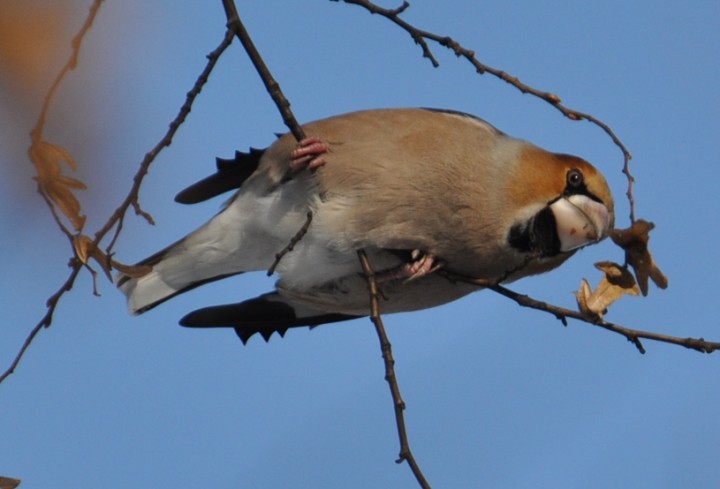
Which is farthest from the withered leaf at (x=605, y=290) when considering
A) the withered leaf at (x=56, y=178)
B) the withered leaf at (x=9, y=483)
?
the withered leaf at (x=9, y=483)

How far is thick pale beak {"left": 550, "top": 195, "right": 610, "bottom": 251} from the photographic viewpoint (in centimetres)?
326

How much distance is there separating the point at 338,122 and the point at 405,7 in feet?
2.18

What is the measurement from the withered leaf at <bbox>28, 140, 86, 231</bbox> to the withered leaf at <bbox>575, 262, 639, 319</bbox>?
129 centimetres

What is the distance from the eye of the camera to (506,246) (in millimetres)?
3312

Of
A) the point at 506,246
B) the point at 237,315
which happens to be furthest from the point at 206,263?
the point at 506,246

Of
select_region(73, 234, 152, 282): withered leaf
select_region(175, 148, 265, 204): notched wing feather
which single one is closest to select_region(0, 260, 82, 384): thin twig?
select_region(73, 234, 152, 282): withered leaf

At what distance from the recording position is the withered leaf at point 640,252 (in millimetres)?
Answer: 2475

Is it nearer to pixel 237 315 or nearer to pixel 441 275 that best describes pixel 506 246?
pixel 441 275

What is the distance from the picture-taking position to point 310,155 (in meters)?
3.35

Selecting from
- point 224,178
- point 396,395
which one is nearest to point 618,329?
point 396,395

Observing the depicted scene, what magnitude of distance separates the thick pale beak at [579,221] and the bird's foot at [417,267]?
0.43 metres

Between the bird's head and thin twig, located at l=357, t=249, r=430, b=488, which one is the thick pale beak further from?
thin twig, located at l=357, t=249, r=430, b=488

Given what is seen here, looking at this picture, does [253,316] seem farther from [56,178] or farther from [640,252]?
[56,178]

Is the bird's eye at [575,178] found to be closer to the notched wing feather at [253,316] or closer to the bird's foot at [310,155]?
the bird's foot at [310,155]
